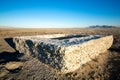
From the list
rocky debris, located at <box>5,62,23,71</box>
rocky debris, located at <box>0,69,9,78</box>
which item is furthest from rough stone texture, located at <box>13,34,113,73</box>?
rocky debris, located at <box>0,69,9,78</box>

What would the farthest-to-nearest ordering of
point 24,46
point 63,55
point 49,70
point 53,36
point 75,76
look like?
point 53,36, point 24,46, point 49,70, point 75,76, point 63,55

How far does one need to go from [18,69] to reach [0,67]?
1.99 meters

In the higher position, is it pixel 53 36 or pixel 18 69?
pixel 53 36

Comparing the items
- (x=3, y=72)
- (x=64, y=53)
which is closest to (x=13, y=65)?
(x=3, y=72)

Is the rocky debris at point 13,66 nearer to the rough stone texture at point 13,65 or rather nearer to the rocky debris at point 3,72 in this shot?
the rough stone texture at point 13,65

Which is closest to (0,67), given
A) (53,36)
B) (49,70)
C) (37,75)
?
(37,75)

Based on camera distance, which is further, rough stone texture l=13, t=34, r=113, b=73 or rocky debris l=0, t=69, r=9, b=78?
rocky debris l=0, t=69, r=9, b=78

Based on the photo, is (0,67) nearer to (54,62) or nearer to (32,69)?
(32,69)

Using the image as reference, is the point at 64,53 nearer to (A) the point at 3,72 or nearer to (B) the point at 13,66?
(A) the point at 3,72

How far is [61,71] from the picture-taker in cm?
962

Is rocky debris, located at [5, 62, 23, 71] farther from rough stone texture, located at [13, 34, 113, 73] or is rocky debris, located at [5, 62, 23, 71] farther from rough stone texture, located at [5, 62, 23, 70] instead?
rough stone texture, located at [13, 34, 113, 73]

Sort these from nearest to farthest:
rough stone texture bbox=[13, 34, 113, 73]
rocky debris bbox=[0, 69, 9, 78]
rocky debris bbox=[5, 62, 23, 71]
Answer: rough stone texture bbox=[13, 34, 113, 73] → rocky debris bbox=[0, 69, 9, 78] → rocky debris bbox=[5, 62, 23, 71]

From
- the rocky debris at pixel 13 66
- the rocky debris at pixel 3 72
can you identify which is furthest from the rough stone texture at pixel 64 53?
the rocky debris at pixel 3 72

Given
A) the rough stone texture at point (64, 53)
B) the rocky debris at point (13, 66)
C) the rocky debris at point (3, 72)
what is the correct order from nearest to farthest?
the rough stone texture at point (64, 53), the rocky debris at point (3, 72), the rocky debris at point (13, 66)
